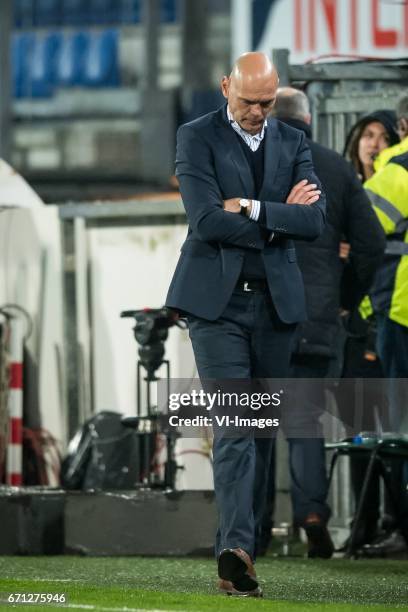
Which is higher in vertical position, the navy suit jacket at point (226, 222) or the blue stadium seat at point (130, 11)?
the blue stadium seat at point (130, 11)

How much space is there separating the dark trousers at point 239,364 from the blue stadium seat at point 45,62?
1035 inches

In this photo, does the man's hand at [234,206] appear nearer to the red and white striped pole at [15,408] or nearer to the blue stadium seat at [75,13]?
the red and white striped pole at [15,408]

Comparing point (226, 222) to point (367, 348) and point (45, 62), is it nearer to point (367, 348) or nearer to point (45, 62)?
point (367, 348)

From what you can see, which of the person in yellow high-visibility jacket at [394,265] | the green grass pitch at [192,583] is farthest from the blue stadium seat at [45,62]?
the green grass pitch at [192,583]

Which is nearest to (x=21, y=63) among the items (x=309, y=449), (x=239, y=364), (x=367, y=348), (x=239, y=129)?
(x=367, y=348)

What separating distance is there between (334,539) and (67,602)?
372 cm

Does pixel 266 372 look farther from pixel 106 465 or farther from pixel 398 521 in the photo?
pixel 106 465

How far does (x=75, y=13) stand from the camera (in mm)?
33031

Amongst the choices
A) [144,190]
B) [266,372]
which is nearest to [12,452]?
[266,372]

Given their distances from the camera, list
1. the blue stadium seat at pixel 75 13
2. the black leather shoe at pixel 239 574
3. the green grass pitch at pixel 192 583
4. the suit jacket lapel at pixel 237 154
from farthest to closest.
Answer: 1. the blue stadium seat at pixel 75 13
2. the suit jacket lapel at pixel 237 154
3. the black leather shoe at pixel 239 574
4. the green grass pitch at pixel 192 583

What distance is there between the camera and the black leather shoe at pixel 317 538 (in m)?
8.21

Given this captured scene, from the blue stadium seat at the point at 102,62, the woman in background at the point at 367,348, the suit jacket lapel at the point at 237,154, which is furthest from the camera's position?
the blue stadium seat at the point at 102,62

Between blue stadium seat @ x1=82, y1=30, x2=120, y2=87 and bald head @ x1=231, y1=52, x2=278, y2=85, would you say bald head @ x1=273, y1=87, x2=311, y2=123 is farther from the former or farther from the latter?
blue stadium seat @ x1=82, y1=30, x2=120, y2=87

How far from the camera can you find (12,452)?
35.6 ft
